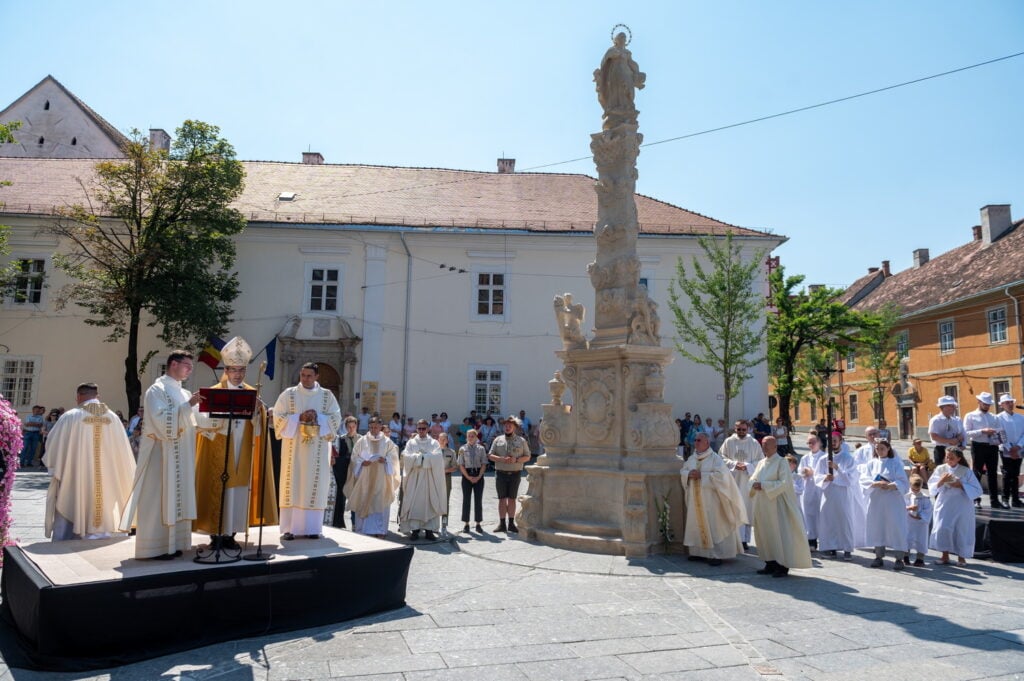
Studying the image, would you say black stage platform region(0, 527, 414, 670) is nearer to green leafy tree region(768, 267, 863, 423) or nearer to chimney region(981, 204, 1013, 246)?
green leafy tree region(768, 267, 863, 423)

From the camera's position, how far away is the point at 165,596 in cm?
486

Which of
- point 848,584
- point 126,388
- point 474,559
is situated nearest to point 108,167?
point 126,388

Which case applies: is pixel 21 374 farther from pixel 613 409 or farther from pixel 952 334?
pixel 952 334

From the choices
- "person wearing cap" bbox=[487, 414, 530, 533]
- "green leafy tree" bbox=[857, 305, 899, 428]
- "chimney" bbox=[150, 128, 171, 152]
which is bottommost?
"person wearing cap" bbox=[487, 414, 530, 533]

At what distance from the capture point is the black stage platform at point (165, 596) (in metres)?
4.51

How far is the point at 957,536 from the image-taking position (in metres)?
8.95

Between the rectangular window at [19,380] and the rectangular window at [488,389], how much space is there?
14.3 m

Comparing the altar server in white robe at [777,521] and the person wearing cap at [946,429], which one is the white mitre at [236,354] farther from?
the person wearing cap at [946,429]

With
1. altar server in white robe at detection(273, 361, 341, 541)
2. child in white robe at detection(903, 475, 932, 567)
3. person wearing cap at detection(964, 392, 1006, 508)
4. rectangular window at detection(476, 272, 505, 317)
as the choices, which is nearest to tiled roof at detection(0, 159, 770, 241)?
rectangular window at detection(476, 272, 505, 317)

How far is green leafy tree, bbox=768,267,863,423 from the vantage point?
2825 centimetres

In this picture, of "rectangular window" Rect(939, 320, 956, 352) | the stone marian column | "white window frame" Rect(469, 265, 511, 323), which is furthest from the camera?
"rectangular window" Rect(939, 320, 956, 352)

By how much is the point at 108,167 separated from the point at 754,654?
22.4 meters

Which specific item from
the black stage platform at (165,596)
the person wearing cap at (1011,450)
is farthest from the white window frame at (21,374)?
the person wearing cap at (1011,450)

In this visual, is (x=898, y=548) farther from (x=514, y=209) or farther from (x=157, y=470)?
(x=514, y=209)
